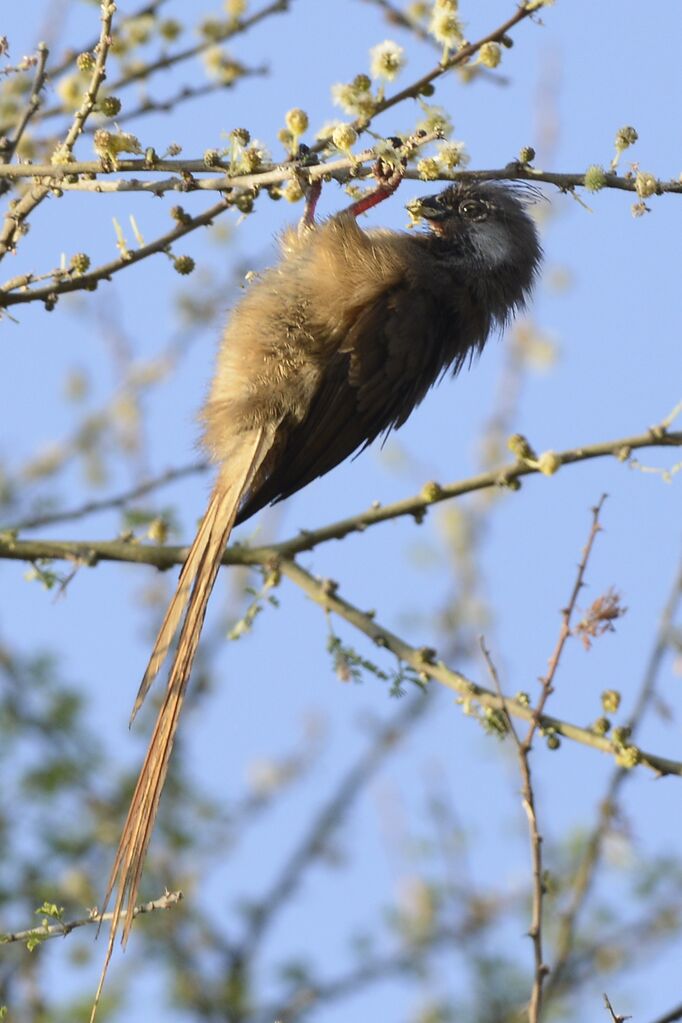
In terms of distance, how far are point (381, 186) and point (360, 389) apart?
2.72 feet

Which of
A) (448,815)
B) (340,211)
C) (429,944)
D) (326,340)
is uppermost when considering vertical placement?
(340,211)

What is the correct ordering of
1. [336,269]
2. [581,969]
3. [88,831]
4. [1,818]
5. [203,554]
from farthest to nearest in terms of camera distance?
1. [88,831]
2. [1,818]
3. [581,969]
4. [336,269]
5. [203,554]

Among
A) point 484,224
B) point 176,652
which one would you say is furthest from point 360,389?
point 176,652

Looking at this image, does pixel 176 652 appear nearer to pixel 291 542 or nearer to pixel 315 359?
pixel 291 542

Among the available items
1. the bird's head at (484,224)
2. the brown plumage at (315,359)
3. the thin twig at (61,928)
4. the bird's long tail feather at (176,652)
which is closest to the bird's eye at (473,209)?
the bird's head at (484,224)

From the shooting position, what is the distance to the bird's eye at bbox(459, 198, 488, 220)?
5719mm

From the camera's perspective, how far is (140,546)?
4.84 m

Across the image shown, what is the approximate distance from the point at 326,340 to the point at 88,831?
11.2 feet

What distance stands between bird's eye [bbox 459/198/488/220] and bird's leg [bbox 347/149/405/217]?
0.60m

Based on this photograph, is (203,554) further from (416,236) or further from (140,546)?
(416,236)

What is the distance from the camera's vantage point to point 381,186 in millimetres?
4547

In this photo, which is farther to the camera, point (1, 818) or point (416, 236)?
point (1, 818)

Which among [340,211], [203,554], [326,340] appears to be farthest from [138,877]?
[340,211]

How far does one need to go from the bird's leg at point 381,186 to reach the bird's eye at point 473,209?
596 millimetres
